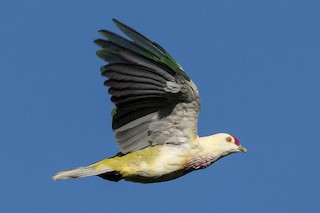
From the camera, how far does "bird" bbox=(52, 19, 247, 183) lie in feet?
33.2

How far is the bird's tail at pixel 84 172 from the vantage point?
10.6 metres

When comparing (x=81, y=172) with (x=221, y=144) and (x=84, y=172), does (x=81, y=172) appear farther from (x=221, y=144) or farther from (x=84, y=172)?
(x=221, y=144)

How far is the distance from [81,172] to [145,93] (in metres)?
1.50

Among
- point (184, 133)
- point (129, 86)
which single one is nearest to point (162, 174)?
point (184, 133)

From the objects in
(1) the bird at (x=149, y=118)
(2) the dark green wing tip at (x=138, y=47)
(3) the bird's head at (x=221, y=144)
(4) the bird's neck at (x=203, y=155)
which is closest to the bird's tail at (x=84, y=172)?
(1) the bird at (x=149, y=118)

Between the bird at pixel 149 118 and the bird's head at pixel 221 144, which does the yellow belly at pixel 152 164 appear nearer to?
the bird at pixel 149 118

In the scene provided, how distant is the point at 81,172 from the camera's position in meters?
10.6

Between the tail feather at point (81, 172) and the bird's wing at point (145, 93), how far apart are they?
0.43 metres

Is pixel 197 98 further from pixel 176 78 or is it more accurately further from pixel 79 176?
pixel 79 176

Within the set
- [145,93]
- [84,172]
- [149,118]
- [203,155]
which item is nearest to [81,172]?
[84,172]

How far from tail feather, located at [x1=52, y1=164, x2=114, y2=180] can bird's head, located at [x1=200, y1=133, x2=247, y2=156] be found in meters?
1.48

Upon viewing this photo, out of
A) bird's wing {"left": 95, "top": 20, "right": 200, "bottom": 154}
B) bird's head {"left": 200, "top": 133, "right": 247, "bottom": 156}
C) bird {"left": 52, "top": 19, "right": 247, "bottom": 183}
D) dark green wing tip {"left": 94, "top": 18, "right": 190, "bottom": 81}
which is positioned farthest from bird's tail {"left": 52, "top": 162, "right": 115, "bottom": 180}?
dark green wing tip {"left": 94, "top": 18, "right": 190, "bottom": 81}

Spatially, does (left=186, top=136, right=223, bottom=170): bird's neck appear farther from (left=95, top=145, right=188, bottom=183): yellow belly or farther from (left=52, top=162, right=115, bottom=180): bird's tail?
(left=52, top=162, right=115, bottom=180): bird's tail

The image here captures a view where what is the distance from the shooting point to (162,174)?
10.5m
